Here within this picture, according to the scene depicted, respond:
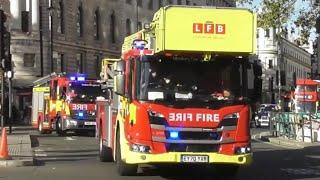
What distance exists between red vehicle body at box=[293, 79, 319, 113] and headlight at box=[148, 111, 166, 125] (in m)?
40.2

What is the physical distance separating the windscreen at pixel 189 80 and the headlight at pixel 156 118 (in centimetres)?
27

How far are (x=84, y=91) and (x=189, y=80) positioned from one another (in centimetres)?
1924

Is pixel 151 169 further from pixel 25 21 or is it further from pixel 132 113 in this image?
pixel 25 21

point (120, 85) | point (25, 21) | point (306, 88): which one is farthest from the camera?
point (25, 21)

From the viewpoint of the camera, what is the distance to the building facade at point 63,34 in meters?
61.7

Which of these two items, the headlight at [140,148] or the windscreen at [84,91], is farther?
the windscreen at [84,91]

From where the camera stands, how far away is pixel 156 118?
1332 centimetres

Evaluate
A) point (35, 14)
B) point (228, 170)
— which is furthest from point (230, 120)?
point (35, 14)

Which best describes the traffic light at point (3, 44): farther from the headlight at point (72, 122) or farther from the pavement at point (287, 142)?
the pavement at point (287, 142)

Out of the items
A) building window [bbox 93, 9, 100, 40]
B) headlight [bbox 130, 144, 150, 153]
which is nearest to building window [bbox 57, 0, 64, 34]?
building window [bbox 93, 9, 100, 40]

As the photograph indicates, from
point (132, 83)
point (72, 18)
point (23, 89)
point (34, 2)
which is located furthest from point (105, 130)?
point (72, 18)

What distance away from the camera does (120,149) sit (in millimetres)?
15055

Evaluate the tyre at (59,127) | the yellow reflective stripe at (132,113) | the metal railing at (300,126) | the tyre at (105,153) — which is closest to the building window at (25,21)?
the tyre at (59,127)

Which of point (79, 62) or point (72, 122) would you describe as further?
point (79, 62)
